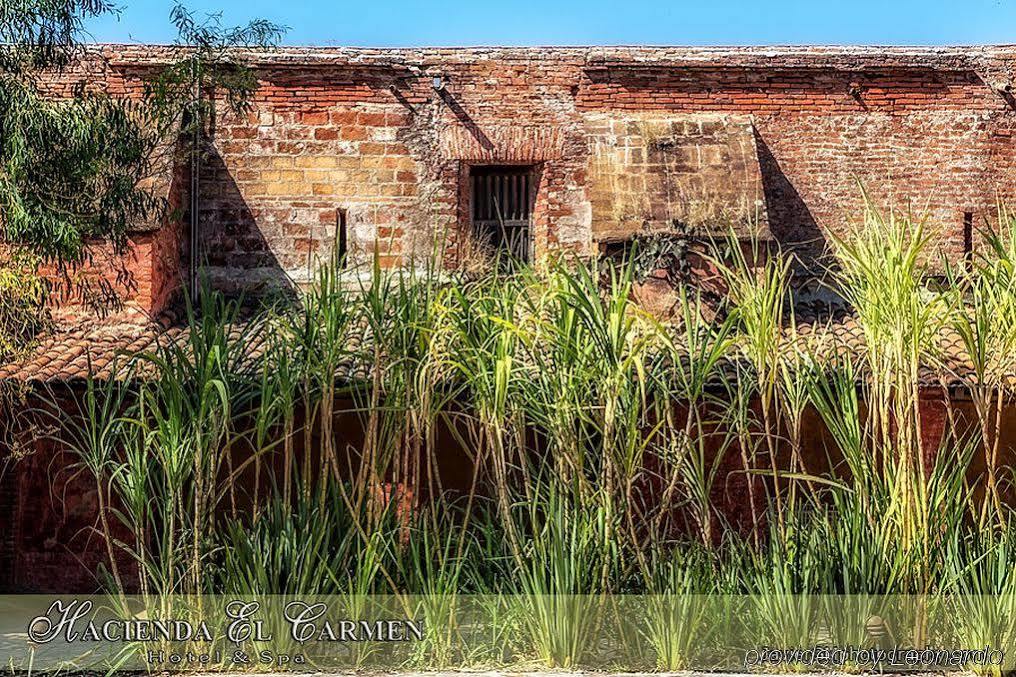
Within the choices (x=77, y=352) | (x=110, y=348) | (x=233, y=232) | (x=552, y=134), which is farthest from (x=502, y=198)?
(x=77, y=352)

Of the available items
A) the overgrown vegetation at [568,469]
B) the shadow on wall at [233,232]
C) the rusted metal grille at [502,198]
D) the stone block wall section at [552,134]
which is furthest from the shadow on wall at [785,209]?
the overgrown vegetation at [568,469]

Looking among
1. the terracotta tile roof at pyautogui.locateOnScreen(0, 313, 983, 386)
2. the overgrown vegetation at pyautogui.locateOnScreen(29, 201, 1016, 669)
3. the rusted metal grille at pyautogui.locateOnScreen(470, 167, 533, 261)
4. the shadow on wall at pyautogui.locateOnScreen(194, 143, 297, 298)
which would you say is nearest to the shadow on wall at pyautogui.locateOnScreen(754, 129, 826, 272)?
the terracotta tile roof at pyautogui.locateOnScreen(0, 313, 983, 386)

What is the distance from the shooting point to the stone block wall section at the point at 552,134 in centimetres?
1362

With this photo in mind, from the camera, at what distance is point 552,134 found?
543 inches

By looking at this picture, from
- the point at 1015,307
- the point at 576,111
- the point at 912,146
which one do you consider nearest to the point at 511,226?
the point at 576,111

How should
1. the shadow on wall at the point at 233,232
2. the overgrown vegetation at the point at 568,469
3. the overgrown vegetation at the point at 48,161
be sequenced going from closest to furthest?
the overgrown vegetation at the point at 568,469, the overgrown vegetation at the point at 48,161, the shadow on wall at the point at 233,232

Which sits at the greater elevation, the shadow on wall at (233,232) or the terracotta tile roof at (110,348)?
the shadow on wall at (233,232)

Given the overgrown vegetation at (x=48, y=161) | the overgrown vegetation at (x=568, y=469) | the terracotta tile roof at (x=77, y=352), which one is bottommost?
the overgrown vegetation at (x=568, y=469)

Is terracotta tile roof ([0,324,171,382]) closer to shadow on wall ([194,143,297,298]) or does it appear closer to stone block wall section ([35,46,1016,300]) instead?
shadow on wall ([194,143,297,298])

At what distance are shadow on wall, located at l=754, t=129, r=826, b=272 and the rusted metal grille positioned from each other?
252cm

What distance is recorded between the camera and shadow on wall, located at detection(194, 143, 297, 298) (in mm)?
13477

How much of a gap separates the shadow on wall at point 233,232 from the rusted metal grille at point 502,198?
2.03 meters

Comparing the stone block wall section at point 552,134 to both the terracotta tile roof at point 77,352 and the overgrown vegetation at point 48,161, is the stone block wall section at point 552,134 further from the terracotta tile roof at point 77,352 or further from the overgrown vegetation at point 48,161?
the overgrown vegetation at point 48,161

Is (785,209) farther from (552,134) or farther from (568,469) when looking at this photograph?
(568,469)
